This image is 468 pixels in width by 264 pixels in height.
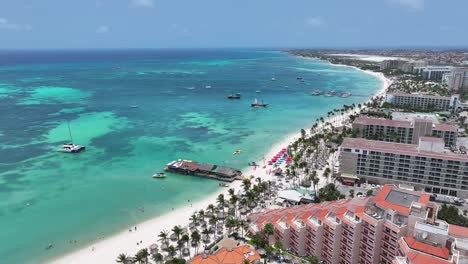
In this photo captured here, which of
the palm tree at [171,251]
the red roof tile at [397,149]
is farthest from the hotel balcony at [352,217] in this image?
the red roof tile at [397,149]

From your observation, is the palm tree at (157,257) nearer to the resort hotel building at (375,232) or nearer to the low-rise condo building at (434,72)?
the resort hotel building at (375,232)

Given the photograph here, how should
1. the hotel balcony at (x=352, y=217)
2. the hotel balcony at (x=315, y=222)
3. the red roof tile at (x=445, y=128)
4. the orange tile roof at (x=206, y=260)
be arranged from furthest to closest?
the red roof tile at (x=445, y=128), the hotel balcony at (x=315, y=222), the hotel balcony at (x=352, y=217), the orange tile roof at (x=206, y=260)

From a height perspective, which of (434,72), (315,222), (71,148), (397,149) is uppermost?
(434,72)

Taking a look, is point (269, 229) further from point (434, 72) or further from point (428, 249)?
point (434, 72)

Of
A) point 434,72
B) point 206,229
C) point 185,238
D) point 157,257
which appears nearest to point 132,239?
point 157,257

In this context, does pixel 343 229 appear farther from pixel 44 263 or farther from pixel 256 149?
pixel 256 149

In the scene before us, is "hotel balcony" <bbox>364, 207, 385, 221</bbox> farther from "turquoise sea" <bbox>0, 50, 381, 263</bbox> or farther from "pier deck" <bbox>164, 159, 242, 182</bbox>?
"pier deck" <bbox>164, 159, 242, 182</bbox>

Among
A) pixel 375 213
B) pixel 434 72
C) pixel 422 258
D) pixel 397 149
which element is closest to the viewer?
pixel 422 258
